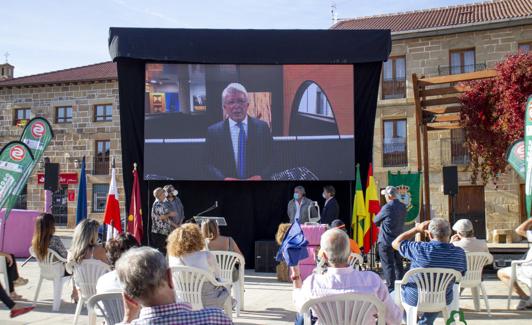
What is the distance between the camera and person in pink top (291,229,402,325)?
2898mm

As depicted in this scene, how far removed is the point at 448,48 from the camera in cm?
1838

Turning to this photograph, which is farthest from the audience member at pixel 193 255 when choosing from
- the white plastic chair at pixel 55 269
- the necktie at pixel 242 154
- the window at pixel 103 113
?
the window at pixel 103 113

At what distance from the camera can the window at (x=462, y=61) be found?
18.1 meters

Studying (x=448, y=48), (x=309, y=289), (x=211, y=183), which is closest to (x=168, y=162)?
(x=211, y=183)

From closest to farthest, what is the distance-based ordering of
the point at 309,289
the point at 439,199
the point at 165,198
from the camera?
the point at 309,289, the point at 165,198, the point at 439,199

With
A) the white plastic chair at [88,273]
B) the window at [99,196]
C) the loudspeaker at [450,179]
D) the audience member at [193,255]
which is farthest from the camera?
the window at [99,196]

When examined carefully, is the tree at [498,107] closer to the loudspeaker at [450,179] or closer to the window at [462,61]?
the loudspeaker at [450,179]

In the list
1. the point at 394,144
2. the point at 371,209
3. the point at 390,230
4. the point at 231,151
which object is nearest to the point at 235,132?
the point at 231,151

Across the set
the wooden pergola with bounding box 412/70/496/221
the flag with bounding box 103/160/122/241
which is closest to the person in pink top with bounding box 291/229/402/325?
the flag with bounding box 103/160/122/241

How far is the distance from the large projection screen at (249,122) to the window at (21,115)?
58.6 feet

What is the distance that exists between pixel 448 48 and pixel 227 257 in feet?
50.5

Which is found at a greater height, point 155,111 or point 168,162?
point 155,111

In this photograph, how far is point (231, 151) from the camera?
966cm

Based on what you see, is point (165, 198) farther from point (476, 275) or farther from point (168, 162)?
point (476, 275)
